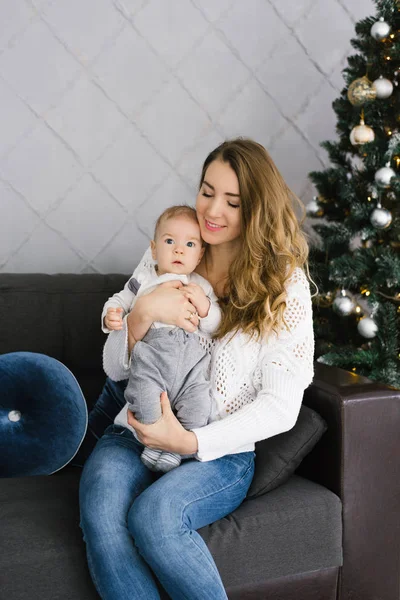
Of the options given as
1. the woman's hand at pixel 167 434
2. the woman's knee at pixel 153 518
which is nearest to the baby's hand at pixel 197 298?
the woman's hand at pixel 167 434

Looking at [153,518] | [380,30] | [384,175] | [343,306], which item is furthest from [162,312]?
[380,30]

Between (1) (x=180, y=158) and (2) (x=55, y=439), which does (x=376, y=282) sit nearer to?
(1) (x=180, y=158)

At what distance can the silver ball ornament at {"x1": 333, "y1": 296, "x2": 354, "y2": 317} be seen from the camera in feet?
7.22

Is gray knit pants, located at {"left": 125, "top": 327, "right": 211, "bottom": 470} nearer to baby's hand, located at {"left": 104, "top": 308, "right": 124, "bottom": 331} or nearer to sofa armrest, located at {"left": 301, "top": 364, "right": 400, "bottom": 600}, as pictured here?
baby's hand, located at {"left": 104, "top": 308, "right": 124, "bottom": 331}

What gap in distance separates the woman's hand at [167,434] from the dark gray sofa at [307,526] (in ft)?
0.66

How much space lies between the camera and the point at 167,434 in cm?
146

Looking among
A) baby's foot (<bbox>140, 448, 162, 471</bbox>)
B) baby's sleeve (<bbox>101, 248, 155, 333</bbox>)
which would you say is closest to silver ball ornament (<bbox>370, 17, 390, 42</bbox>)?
baby's sleeve (<bbox>101, 248, 155, 333</bbox>)

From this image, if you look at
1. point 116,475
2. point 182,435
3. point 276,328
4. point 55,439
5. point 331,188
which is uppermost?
point 331,188

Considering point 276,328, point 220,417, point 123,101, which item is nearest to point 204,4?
point 123,101

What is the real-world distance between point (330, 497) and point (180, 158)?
151 centimetres

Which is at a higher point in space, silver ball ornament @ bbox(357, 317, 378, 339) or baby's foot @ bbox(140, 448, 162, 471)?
silver ball ornament @ bbox(357, 317, 378, 339)

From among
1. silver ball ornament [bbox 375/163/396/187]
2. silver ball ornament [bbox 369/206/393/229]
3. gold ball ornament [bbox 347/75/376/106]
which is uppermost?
gold ball ornament [bbox 347/75/376/106]

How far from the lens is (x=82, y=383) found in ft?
6.68

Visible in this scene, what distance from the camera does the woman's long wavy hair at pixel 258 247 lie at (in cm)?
Answer: 163
